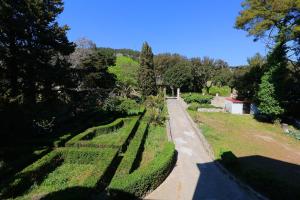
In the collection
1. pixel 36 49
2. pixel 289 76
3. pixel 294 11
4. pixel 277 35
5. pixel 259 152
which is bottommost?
pixel 259 152

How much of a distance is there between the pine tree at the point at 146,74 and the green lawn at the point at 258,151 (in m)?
15.4

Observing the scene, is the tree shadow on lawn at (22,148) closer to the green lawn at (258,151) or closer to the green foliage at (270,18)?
the green lawn at (258,151)

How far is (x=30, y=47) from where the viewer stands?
20.0 m

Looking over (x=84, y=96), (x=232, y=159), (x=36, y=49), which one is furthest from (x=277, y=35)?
(x=36, y=49)

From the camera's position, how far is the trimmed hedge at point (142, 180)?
10961mm

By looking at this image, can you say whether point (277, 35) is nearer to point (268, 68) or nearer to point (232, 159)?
point (268, 68)

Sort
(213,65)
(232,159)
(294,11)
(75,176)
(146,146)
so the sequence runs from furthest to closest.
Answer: (213,65)
(294,11)
(146,146)
(232,159)
(75,176)

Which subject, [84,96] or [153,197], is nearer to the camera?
[153,197]

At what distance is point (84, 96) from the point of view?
3119 cm

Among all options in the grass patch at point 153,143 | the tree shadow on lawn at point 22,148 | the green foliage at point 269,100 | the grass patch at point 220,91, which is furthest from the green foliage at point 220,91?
the tree shadow on lawn at point 22,148

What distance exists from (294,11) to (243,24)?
5765mm

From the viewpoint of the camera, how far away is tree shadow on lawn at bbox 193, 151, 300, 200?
12.1 metres

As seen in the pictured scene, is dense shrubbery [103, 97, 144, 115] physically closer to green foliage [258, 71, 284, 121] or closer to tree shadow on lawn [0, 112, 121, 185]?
tree shadow on lawn [0, 112, 121, 185]

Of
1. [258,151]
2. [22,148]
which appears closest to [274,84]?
[258,151]
